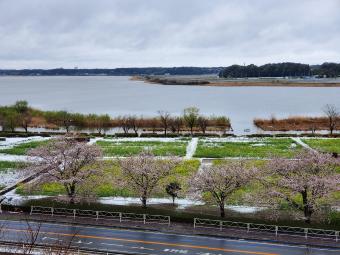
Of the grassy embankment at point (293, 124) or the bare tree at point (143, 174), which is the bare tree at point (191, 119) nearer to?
the grassy embankment at point (293, 124)

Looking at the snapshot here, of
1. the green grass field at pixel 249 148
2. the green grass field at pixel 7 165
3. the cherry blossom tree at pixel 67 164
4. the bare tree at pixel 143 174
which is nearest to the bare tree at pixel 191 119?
the green grass field at pixel 249 148

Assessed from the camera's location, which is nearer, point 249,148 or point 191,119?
point 249,148

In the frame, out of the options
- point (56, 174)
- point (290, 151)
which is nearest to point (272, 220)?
point (56, 174)

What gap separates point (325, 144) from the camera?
2613 inches

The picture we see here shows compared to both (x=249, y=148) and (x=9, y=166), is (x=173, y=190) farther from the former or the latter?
(x=249, y=148)

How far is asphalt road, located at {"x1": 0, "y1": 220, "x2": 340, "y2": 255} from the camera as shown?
97.3 ft

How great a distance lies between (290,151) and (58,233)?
1471 inches

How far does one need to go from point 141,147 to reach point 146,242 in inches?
1397

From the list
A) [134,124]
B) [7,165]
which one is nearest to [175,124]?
[134,124]

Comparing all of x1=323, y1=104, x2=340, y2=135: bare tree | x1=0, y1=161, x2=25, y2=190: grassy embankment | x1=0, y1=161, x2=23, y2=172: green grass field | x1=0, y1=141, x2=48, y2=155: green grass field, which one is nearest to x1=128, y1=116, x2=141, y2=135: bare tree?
x1=0, y1=141, x2=48, y2=155: green grass field

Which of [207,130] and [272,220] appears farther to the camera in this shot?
[207,130]

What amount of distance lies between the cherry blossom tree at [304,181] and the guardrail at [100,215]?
29.9 ft

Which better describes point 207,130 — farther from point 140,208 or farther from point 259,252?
point 259,252

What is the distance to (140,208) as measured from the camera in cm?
3800
